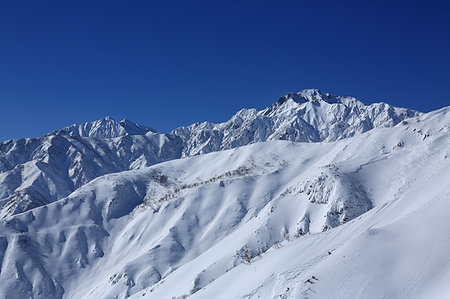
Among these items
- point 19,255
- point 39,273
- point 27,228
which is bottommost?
point 39,273

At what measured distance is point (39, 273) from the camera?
2426 inches

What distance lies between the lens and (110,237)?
227 ft

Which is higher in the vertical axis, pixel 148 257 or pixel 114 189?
pixel 114 189

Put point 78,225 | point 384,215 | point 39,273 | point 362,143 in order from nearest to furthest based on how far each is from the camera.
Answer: point 384,215 < point 39,273 < point 362,143 < point 78,225

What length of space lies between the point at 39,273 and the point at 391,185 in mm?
51536

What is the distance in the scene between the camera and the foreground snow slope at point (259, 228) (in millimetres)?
17156

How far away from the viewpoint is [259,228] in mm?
41812

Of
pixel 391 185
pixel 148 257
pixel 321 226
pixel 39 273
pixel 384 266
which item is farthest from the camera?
pixel 39 273

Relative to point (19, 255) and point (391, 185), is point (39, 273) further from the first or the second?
point (391, 185)

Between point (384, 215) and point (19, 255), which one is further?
point (19, 255)

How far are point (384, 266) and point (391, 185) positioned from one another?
27067 mm

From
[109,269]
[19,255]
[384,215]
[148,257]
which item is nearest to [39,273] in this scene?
[19,255]

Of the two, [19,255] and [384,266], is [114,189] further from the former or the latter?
[384,266]

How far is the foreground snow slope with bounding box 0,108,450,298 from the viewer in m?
17.2
